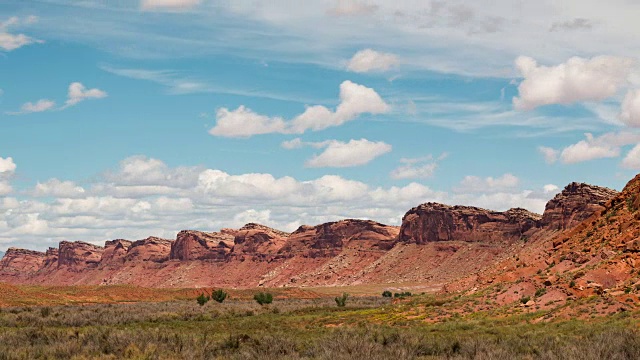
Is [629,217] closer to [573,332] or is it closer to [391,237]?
[573,332]

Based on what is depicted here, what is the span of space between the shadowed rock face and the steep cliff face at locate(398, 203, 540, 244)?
27.2 feet

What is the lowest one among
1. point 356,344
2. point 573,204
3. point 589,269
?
point 356,344

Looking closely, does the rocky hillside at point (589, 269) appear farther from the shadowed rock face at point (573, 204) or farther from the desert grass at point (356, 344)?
the shadowed rock face at point (573, 204)

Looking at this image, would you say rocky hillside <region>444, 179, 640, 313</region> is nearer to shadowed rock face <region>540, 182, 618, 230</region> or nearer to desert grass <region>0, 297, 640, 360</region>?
desert grass <region>0, 297, 640, 360</region>

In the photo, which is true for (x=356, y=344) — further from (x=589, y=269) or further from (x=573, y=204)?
(x=573, y=204)

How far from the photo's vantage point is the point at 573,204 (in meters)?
138

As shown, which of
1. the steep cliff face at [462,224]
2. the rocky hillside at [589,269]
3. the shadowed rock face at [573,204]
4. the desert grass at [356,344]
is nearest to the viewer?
the desert grass at [356,344]

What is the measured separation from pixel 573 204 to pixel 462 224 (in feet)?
125

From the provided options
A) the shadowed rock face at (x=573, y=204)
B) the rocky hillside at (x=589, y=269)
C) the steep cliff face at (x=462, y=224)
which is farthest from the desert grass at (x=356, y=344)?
the steep cliff face at (x=462, y=224)

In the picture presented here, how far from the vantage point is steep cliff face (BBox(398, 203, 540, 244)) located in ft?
529

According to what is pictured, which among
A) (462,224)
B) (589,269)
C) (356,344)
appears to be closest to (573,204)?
(462,224)

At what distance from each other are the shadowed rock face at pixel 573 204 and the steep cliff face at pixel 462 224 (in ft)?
27.2

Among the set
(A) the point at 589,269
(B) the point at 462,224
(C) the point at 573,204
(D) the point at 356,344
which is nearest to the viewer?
(D) the point at 356,344

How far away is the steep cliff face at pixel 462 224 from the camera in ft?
529
